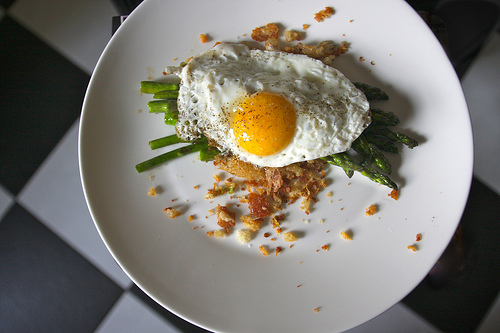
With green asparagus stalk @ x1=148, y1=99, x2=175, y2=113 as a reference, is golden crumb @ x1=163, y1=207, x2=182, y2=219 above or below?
below

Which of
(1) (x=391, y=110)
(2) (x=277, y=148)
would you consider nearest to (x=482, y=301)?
(1) (x=391, y=110)

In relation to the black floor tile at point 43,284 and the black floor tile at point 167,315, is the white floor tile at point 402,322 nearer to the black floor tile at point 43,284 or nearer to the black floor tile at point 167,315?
the black floor tile at point 167,315

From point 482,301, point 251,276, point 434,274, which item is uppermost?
point 251,276

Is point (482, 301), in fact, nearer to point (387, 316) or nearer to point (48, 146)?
point (387, 316)

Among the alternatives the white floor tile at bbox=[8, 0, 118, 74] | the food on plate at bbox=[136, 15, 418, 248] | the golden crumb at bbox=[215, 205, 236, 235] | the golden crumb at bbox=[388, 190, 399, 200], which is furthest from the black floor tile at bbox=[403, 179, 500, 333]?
the white floor tile at bbox=[8, 0, 118, 74]

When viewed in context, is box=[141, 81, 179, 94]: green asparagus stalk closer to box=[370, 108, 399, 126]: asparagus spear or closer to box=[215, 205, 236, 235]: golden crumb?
box=[215, 205, 236, 235]: golden crumb

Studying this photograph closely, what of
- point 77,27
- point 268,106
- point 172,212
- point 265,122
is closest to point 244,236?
point 172,212

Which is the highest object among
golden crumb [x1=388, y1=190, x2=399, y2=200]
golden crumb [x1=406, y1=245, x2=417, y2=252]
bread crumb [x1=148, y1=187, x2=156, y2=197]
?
bread crumb [x1=148, y1=187, x2=156, y2=197]

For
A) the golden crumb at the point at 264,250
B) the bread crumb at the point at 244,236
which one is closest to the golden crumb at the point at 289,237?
the golden crumb at the point at 264,250
